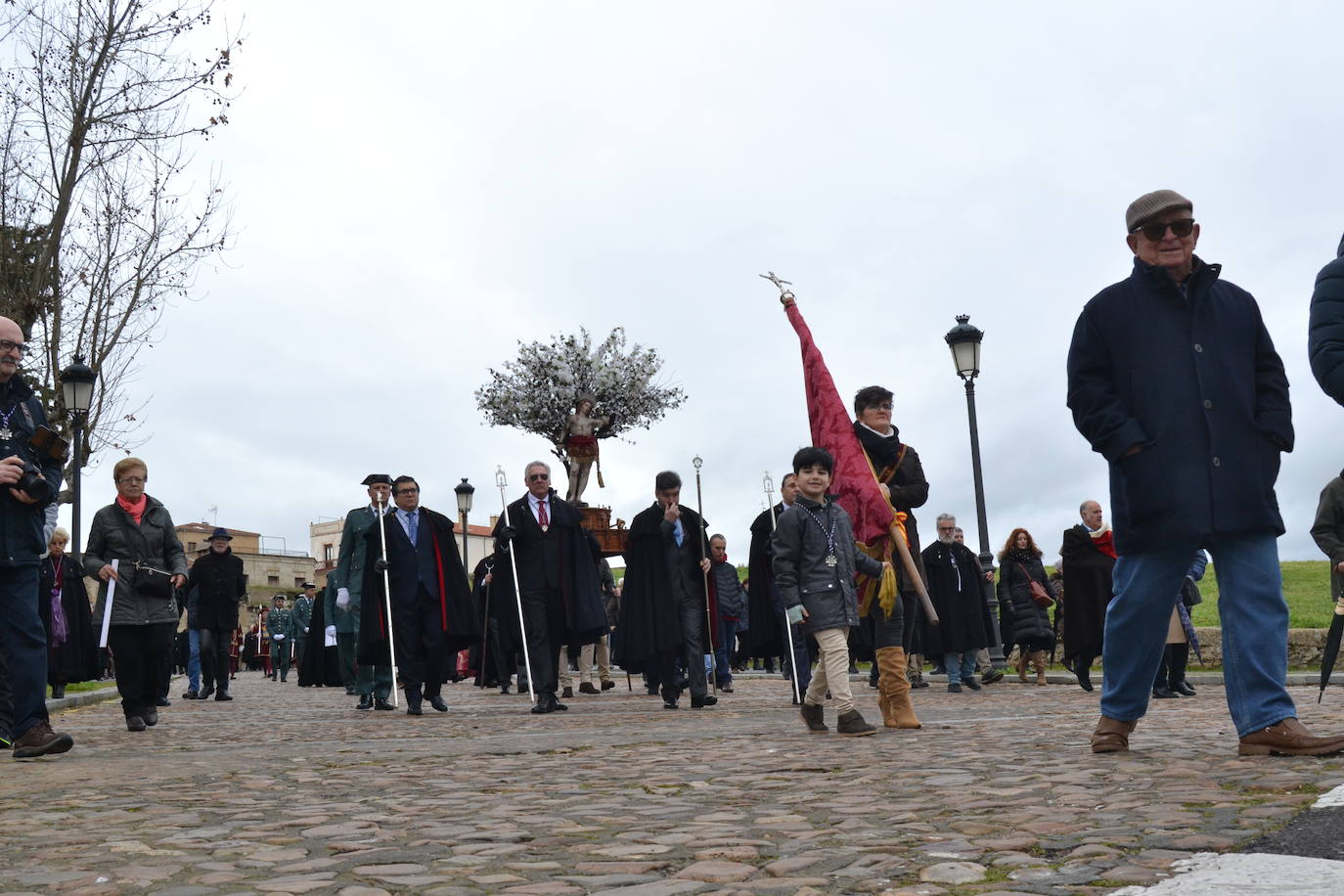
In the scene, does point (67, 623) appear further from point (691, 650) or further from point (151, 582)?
point (691, 650)

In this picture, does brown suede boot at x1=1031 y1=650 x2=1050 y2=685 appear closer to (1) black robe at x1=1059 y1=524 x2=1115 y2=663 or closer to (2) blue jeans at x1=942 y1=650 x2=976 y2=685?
(2) blue jeans at x1=942 y1=650 x2=976 y2=685

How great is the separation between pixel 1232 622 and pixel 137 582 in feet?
29.0

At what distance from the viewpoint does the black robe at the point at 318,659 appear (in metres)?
24.0

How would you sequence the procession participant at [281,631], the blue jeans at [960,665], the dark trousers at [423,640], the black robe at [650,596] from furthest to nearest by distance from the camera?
the procession participant at [281,631] < the blue jeans at [960,665] < the black robe at [650,596] < the dark trousers at [423,640]

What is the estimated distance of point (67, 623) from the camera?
53.6 feet

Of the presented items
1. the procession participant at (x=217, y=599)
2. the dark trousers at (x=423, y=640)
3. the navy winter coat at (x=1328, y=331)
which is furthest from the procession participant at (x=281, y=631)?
the navy winter coat at (x=1328, y=331)

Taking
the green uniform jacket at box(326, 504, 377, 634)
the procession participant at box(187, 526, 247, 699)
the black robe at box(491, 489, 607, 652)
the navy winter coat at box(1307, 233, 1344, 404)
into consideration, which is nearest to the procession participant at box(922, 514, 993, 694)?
the black robe at box(491, 489, 607, 652)

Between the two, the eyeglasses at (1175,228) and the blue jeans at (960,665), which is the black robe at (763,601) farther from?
the eyeglasses at (1175,228)

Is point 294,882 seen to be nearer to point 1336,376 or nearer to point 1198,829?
point 1198,829

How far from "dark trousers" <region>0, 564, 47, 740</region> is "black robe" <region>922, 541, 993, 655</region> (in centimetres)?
990

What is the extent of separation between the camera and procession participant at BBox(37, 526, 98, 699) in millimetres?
15812

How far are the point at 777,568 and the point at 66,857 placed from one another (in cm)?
501

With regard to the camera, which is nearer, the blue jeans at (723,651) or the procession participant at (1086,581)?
the procession participant at (1086,581)

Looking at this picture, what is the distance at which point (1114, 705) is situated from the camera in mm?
6414
